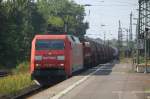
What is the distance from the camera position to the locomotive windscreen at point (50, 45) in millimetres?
33688

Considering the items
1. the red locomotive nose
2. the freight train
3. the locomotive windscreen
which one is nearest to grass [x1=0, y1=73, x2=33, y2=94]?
the freight train

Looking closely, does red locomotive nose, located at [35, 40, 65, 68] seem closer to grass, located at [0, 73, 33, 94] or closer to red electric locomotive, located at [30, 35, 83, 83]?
red electric locomotive, located at [30, 35, 83, 83]

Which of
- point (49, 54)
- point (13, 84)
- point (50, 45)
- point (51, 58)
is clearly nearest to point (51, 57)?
point (51, 58)

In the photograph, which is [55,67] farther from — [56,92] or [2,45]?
[2,45]

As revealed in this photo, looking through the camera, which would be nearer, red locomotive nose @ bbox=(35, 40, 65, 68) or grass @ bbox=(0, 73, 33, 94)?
grass @ bbox=(0, 73, 33, 94)

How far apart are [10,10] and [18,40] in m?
5.01

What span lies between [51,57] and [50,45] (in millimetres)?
893

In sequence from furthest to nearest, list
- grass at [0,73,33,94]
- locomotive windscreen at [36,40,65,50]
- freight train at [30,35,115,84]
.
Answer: locomotive windscreen at [36,40,65,50] → freight train at [30,35,115,84] → grass at [0,73,33,94]

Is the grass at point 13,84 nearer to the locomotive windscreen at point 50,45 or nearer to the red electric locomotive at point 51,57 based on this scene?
the red electric locomotive at point 51,57

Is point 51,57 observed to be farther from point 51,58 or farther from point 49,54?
point 49,54

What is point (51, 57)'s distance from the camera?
33344 mm

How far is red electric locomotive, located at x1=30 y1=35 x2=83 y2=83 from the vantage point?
33062 mm

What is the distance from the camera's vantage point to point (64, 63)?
Answer: 109 feet

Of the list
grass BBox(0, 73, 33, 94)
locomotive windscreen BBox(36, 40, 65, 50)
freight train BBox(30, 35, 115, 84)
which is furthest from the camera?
locomotive windscreen BBox(36, 40, 65, 50)
